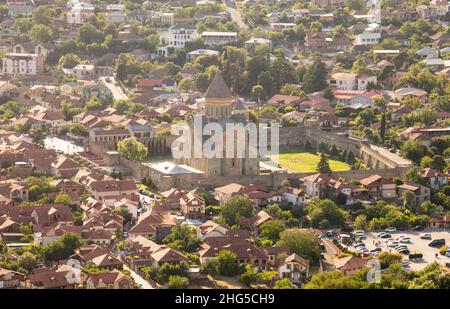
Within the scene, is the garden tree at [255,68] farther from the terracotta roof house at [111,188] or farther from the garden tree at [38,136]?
the terracotta roof house at [111,188]

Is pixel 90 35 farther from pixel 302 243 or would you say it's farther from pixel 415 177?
pixel 302 243

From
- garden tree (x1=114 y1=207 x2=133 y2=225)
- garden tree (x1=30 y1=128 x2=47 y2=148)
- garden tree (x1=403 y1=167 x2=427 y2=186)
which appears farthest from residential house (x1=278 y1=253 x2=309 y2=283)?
garden tree (x1=30 y1=128 x2=47 y2=148)

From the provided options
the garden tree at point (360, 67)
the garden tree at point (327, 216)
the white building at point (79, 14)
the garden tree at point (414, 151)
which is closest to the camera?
the garden tree at point (327, 216)

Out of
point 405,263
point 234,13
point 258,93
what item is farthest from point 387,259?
point 234,13

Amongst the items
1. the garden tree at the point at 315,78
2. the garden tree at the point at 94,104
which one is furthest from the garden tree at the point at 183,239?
the garden tree at the point at 315,78

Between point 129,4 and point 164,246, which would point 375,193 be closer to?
point 164,246

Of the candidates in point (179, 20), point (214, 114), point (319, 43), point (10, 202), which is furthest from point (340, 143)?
point (179, 20)

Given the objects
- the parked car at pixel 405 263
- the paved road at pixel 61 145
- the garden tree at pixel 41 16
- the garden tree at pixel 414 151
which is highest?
the garden tree at pixel 41 16
